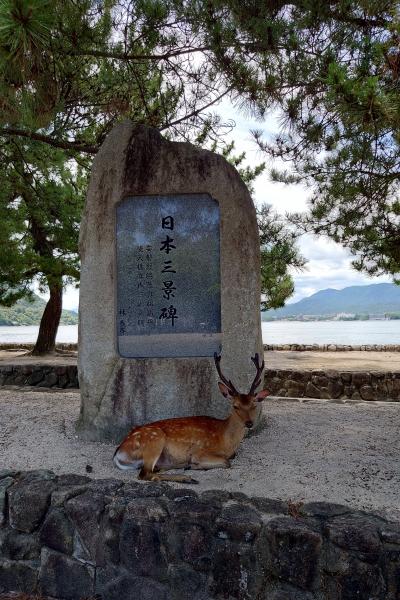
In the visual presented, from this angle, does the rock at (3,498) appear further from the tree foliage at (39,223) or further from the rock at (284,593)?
the tree foliage at (39,223)

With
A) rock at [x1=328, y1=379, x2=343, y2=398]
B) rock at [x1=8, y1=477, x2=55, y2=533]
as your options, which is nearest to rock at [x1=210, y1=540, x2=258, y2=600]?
rock at [x1=8, y1=477, x2=55, y2=533]

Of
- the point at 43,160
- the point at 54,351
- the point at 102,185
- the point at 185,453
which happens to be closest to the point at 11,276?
the point at 54,351

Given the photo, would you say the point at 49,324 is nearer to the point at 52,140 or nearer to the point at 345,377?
the point at 345,377

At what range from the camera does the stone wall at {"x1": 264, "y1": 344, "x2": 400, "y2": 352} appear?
13955 mm

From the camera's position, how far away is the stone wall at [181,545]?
241cm

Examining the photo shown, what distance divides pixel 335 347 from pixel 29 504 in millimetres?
12148

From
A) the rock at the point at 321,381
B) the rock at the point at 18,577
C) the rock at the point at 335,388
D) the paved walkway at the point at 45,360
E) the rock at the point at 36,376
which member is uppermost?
the paved walkway at the point at 45,360

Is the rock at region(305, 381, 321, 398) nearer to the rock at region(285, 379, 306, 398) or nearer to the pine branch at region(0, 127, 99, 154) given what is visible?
the rock at region(285, 379, 306, 398)

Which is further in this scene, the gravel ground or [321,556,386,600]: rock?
the gravel ground

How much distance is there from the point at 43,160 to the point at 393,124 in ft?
18.8

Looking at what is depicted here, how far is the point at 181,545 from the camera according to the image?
2645mm

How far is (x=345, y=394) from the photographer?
8945 millimetres

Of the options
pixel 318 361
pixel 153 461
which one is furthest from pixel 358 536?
pixel 318 361

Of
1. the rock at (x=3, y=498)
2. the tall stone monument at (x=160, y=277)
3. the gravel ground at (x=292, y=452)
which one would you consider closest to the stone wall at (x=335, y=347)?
the gravel ground at (x=292, y=452)
